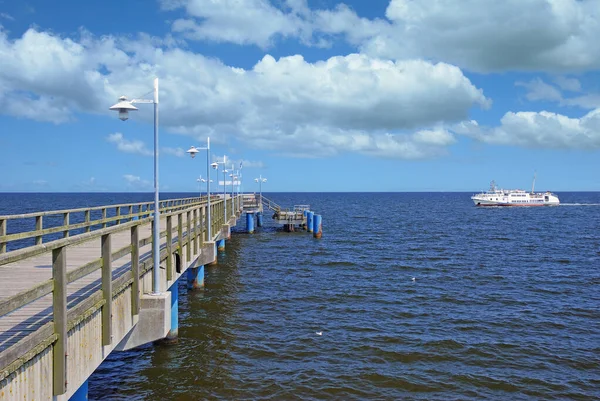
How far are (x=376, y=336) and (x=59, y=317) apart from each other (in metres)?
11.0

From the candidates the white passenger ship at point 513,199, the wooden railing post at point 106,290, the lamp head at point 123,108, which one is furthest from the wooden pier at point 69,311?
the white passenger ship at point 513,199

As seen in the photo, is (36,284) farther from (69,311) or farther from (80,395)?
(80,395)

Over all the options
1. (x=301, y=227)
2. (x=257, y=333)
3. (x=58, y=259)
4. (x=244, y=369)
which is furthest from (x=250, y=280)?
(x=301, y=227)

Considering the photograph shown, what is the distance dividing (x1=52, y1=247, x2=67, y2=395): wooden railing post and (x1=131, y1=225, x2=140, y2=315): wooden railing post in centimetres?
279

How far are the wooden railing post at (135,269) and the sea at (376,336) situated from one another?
137 inches

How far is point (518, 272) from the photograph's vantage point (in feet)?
85.0

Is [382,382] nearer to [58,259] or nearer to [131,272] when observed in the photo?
[131,272]

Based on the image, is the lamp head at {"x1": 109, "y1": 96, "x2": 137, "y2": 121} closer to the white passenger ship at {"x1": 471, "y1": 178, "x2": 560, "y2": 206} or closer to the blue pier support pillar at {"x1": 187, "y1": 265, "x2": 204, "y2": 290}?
the blue pier support pillar at {"x1": 187, "y1": 265, "x2": 204, "y2": 290}

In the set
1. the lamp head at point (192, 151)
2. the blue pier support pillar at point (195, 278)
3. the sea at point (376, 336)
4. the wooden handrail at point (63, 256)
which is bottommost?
the sea at point (376, 336)

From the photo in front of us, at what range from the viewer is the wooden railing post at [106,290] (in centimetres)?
682

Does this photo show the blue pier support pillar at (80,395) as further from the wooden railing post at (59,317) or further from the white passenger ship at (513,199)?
the white passenger ship at (513,199)

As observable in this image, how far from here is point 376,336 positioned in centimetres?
1482

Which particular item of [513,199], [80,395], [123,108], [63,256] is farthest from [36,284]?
[513,199]

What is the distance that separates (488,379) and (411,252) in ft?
71.8
